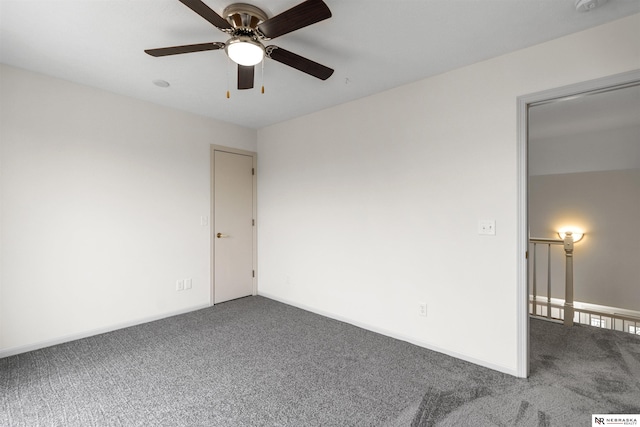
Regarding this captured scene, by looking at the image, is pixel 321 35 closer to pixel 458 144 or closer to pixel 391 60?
pixel 391 60

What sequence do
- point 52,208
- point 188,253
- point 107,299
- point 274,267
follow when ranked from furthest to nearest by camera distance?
1. point 274,267
2. point 188,253
3. point 107,299
4. point 52,208

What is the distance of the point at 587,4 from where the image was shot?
1.71 metres

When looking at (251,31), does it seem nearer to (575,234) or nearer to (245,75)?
(245,75)

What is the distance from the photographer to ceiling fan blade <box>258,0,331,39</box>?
1.44 metres

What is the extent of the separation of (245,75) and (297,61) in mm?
436

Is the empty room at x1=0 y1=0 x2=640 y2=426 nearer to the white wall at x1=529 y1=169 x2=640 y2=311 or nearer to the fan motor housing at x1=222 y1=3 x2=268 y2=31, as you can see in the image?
the fan motor housing at x1=222 y1=3 x2=268 y2=31

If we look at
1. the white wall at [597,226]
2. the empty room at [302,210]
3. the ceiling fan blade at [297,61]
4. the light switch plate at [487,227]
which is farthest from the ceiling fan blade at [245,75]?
the white wall at [597,226]

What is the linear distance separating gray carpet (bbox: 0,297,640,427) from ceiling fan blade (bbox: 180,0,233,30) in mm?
2308

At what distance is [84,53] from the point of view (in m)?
2.32

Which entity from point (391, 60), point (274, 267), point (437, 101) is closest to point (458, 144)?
point (437, 101)

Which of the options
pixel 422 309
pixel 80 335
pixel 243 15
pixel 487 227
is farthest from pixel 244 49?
pixel 80 335

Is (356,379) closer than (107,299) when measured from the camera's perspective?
Yes

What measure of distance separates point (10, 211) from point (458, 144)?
155 inches

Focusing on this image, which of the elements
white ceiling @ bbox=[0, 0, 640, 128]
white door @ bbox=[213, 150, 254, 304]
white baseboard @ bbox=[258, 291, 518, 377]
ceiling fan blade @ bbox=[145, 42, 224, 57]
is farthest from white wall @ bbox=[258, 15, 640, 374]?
ceiling fan blade @ bbox=[145, 42, 224, 57]
